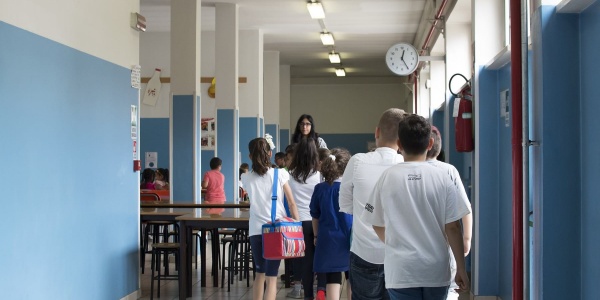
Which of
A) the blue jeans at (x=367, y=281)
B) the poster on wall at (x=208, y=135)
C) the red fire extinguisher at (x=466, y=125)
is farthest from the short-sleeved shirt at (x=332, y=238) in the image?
the poster on wall at (x=208, y=135)

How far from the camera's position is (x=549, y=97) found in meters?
4.95

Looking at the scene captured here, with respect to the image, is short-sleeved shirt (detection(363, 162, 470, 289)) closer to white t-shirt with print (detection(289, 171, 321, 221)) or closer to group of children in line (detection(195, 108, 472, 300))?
group of children in line (detection(195, 108, 472, 300))

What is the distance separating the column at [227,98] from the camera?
46.6ft

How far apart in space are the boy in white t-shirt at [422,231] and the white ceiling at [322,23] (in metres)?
7.09

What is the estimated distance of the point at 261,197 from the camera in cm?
634

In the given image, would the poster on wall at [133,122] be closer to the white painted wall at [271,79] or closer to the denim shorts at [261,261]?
the denim shorts at [261,261]

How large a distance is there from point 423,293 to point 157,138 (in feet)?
48.4

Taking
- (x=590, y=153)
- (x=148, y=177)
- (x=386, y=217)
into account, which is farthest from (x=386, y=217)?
(x=148, y=177)

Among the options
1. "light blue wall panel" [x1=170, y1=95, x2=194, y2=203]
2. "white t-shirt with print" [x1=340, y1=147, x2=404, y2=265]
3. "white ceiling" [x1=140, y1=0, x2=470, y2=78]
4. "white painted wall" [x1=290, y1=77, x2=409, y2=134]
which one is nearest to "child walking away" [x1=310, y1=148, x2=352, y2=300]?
"white t-shirt with print" [x1=340, y1=147, x2=404, y2=265]

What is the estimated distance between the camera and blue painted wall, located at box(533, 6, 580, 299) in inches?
194

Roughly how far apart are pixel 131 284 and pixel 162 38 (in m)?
10.3

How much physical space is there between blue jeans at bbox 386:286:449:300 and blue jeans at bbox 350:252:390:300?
69 cm

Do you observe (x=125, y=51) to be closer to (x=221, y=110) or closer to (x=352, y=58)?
(x=221, y=110)

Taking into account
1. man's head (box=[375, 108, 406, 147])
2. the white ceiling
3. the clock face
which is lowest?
man's head (box=[375, 108, 406, 147])
